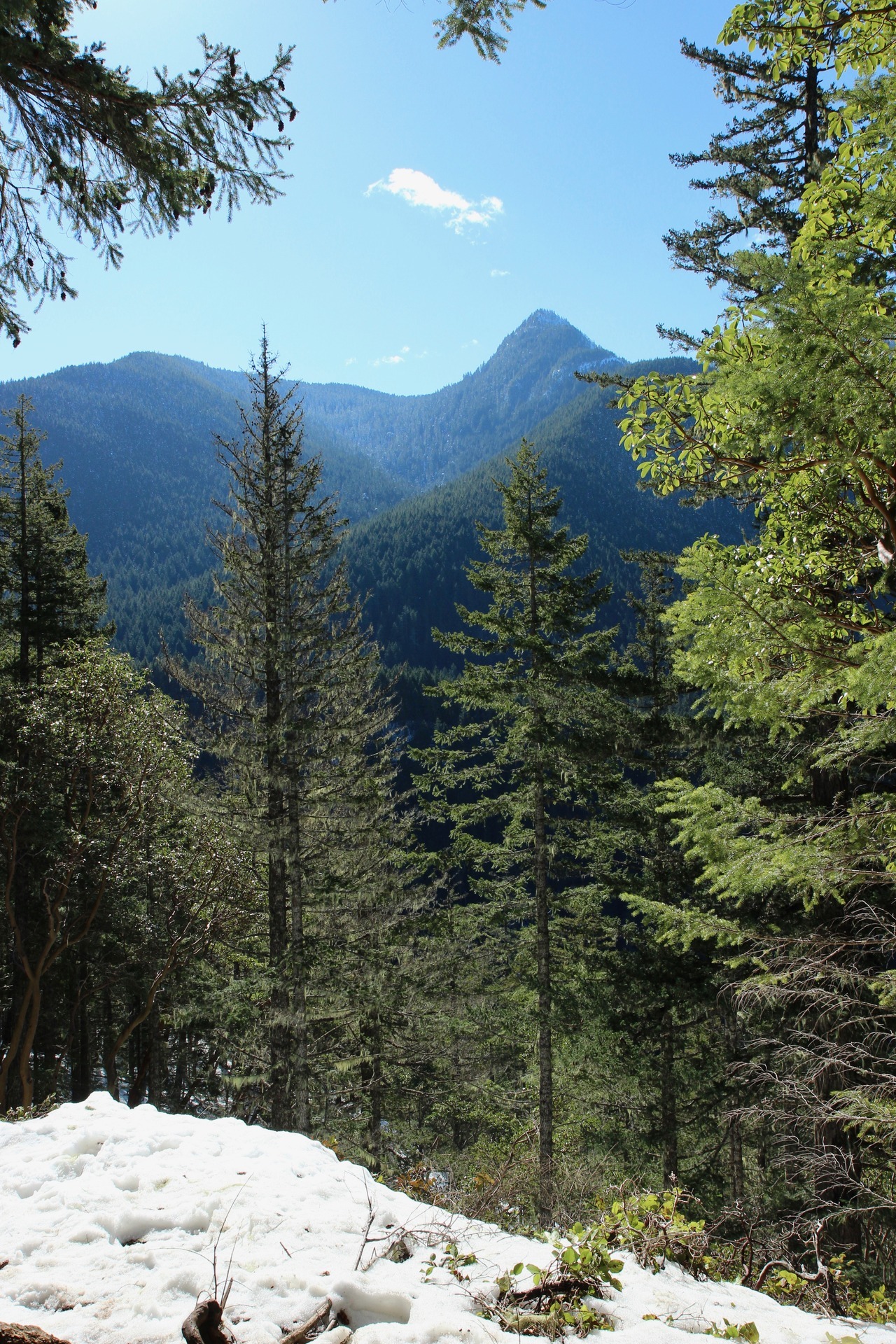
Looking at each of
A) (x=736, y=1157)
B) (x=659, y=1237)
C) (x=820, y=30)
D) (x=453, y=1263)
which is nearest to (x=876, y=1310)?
(x=659, y=1237)

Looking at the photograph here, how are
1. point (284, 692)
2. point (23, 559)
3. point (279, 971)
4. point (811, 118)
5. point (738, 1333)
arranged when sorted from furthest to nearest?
point (23, 559), point (284, 692), point (279, 971), point (811, 118), point (738, 1333)

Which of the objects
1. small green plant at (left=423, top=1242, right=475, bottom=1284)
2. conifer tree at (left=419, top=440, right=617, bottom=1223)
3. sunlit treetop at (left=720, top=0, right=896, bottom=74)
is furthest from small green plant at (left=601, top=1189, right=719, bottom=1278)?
conifer tree at (left=419, top=440, right=617, bottom=1223)

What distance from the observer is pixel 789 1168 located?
24.4 ft

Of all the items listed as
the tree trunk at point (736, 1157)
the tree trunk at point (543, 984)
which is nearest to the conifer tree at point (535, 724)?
the tree trunk at point (543, 984)

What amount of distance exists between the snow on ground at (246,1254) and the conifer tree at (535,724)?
8067mm

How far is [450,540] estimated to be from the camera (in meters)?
152

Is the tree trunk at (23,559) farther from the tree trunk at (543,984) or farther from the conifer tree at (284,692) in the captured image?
the tree trunk at (543,984)

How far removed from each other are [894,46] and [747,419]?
5.65ft

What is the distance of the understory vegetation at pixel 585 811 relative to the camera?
11.7 feet

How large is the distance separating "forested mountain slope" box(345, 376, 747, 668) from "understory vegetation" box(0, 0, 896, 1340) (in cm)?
10755

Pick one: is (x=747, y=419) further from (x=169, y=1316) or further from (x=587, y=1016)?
(x=587, y=1016)

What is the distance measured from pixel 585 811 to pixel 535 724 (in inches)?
112

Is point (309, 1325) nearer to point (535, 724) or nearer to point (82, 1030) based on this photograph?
point (535, 724)

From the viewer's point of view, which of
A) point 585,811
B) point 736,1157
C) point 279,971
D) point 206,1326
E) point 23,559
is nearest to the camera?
point 206,1326
